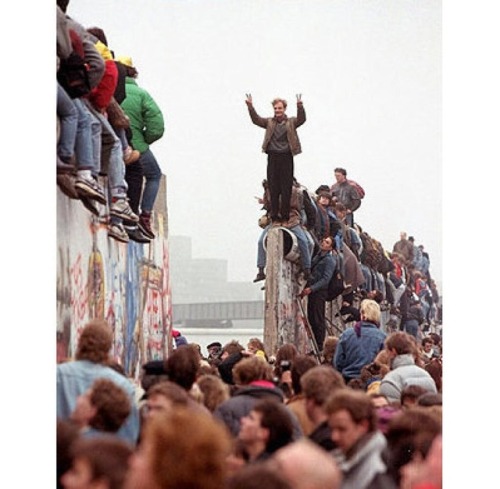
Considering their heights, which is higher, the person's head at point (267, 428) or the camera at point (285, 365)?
the camera at point (285, 365)

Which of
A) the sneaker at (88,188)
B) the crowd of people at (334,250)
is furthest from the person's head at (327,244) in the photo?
the sneaker at (88,188)

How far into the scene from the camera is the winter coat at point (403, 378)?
6.61 meters

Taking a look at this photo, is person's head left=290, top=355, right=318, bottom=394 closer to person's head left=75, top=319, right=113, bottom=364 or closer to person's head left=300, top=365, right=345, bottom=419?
person's head left=300, top=365, right=345, bottom=419

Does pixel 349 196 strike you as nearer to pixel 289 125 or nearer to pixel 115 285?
pixel 289 125

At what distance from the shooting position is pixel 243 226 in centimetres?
717

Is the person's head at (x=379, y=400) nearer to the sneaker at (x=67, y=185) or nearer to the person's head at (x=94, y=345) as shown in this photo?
the person's head at (x=94, y=345)

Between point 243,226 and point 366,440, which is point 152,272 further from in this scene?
point 366,440

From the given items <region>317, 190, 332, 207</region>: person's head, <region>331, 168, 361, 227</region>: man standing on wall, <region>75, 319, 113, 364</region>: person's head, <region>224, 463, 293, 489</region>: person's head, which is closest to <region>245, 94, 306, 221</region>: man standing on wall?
<region>317, 190, 332, 207</region>: person's head

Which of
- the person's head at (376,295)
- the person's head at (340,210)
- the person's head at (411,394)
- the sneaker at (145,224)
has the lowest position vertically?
the person's head at (411,394)

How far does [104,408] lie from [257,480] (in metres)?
1.44

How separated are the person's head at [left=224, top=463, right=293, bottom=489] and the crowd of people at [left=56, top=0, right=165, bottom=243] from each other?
7.92 feet

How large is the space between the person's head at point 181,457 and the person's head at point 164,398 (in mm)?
1226

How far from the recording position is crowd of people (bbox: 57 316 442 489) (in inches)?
157
